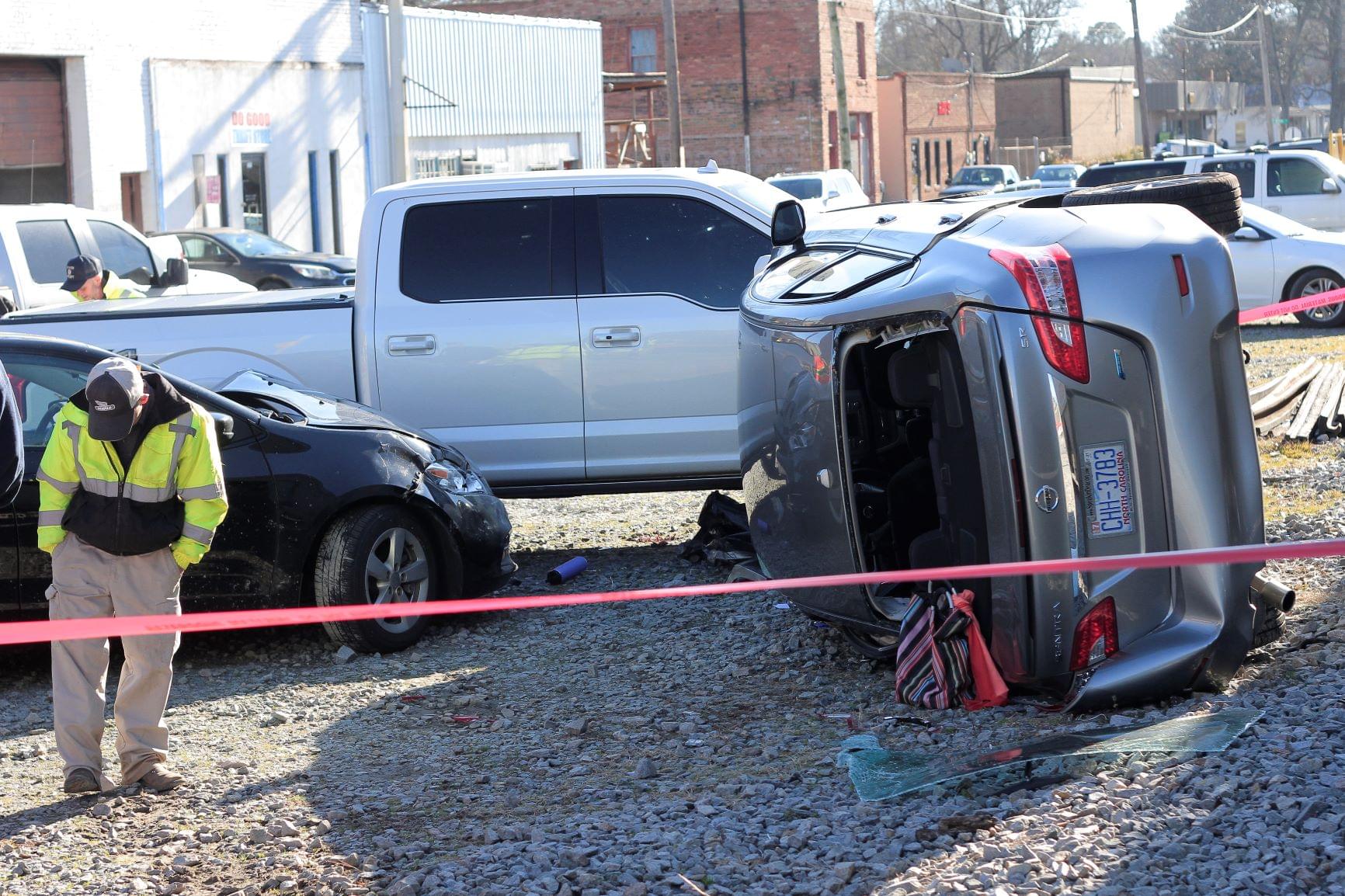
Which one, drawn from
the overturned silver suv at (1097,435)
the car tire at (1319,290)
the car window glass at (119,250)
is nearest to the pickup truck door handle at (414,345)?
the overturned silver suv at (1097,435)

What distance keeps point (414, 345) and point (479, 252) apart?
64 centimetres

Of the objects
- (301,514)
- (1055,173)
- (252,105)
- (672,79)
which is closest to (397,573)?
(301,514)

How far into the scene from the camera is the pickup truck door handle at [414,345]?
27.8 ft

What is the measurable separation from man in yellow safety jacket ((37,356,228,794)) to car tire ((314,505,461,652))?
1.54 metres

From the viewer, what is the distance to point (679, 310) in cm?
846

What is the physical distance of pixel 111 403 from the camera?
5.22 m

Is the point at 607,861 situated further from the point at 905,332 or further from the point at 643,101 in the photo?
the point at 643,101

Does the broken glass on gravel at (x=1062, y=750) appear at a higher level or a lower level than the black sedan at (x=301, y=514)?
lower

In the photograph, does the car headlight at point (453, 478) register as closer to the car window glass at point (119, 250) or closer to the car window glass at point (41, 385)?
the car window glass at point (41, 385)

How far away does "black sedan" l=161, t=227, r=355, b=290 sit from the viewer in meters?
22.5

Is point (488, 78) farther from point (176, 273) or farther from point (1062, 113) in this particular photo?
point (1062, 113)

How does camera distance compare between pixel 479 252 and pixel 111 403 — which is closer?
pixel 111 403

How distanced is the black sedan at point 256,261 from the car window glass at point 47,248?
835 cm

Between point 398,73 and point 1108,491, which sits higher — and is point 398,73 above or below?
above
